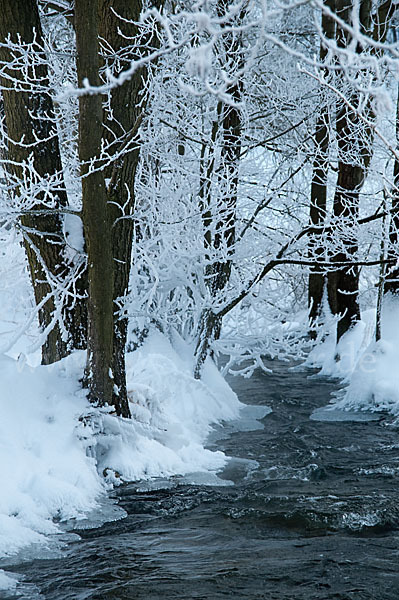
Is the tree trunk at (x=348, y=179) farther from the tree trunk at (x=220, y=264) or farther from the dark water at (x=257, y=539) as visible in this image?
the dark water at (x=257, y=539)

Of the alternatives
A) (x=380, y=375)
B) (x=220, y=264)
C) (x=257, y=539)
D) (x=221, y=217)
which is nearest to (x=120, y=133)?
(x=221, y=217)

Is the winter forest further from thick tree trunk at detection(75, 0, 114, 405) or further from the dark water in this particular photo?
the dark water

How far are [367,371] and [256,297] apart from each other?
2444mm

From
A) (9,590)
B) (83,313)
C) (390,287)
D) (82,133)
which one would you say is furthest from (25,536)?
(390,287)

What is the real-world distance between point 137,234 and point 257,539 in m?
5.18

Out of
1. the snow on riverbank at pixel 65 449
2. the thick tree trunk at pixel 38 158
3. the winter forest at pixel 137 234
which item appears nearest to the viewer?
the snow on riverbank at pixel 65 449

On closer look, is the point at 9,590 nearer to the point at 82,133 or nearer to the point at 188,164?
the point at 82,133

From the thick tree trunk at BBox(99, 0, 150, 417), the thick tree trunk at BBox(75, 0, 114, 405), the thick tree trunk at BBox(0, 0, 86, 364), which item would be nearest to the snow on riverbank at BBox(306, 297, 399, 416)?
the thick tree trunk at BBox(99, 0, 150, 417)

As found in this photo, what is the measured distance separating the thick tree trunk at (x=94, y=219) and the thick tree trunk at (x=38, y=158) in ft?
1.10

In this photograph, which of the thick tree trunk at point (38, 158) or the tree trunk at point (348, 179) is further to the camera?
the tree trunk at point (348, 179)

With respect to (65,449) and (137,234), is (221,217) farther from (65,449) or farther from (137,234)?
(65,449)

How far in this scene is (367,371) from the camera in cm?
967

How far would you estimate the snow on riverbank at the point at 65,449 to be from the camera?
4199mm

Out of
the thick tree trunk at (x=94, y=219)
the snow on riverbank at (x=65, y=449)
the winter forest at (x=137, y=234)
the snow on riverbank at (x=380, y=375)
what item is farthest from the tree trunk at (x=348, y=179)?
the thick tree trunk at (x=94, y=219)
